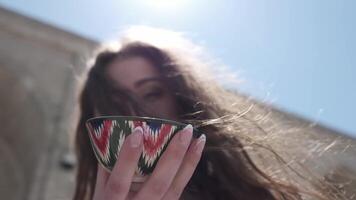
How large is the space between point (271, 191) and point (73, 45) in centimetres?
636

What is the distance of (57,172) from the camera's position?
21.1 feet

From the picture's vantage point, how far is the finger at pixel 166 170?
57cm

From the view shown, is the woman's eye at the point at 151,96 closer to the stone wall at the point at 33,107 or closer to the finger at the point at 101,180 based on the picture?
the finger at the point at 101,180

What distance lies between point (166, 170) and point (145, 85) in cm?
26

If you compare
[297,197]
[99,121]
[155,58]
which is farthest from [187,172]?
[155,58]

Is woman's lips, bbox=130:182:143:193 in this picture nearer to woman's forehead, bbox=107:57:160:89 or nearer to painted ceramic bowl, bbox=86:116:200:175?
painted ceramic bowl, bbox=86:116:200:175

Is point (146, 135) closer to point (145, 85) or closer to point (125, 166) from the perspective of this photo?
point (125, 166)

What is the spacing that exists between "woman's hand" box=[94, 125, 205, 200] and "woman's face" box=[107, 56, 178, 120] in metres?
0.19

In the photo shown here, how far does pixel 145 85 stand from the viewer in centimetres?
82

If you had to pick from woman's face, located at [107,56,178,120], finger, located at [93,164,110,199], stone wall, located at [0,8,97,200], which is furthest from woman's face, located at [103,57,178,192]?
stone wall, located at [0,8,97,200]

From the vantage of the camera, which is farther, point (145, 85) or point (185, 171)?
point (145, 85)

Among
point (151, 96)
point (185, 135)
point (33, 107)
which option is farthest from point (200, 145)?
point (33, 107)

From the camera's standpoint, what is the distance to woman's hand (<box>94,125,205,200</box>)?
545 millimetres

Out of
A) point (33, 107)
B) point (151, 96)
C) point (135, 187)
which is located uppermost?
point (33, 107)
